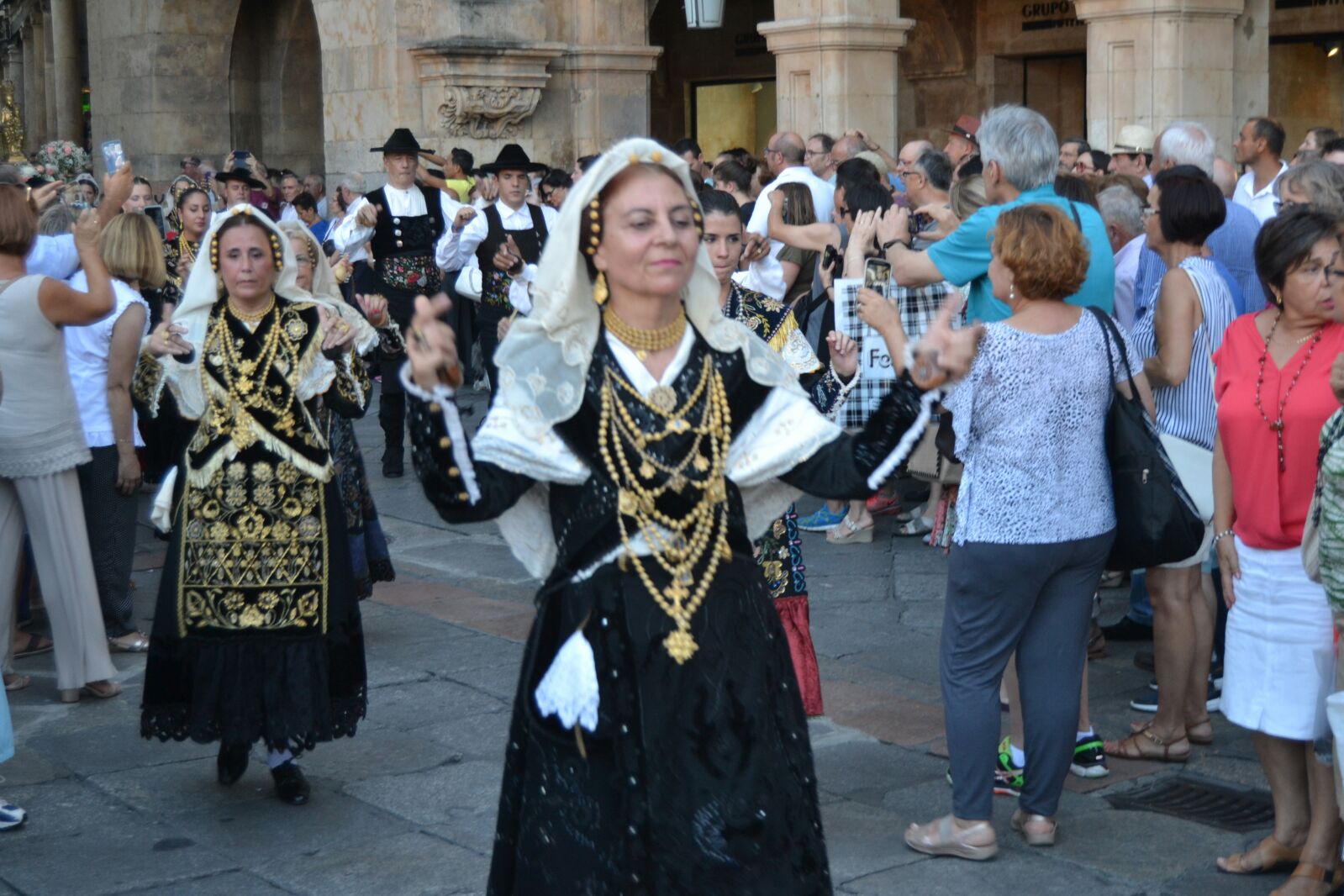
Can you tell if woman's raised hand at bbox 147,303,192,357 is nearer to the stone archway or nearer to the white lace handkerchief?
Result: the white lace handkerchief

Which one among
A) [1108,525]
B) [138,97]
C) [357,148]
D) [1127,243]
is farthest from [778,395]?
[138,97]

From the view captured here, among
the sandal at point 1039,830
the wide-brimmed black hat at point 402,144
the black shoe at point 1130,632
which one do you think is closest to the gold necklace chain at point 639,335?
the sandal at point 1039,830

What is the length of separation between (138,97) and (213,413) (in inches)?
764

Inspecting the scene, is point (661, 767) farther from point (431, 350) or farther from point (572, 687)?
point (431, 350)

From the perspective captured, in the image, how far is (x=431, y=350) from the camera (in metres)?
3.35

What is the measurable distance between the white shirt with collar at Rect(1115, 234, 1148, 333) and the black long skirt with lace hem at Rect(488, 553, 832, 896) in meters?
4.01

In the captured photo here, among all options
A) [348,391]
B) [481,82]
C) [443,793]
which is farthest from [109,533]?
[481,82]

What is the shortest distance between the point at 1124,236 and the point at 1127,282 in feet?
1.47

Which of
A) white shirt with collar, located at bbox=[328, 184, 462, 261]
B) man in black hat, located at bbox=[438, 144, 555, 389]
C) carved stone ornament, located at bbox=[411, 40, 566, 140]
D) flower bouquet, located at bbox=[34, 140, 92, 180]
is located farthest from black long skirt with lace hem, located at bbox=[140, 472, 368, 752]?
flower bouquet, located at bbox=[34, 140, 92, 180]

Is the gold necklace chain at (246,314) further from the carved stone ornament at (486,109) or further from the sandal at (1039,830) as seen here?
the carved stone ornament at (486,109)

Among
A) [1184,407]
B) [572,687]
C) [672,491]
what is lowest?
[572,687]

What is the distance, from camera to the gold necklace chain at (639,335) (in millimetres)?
3607

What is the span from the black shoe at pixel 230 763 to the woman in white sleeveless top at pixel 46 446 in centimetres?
132

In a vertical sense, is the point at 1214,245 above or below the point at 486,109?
below
